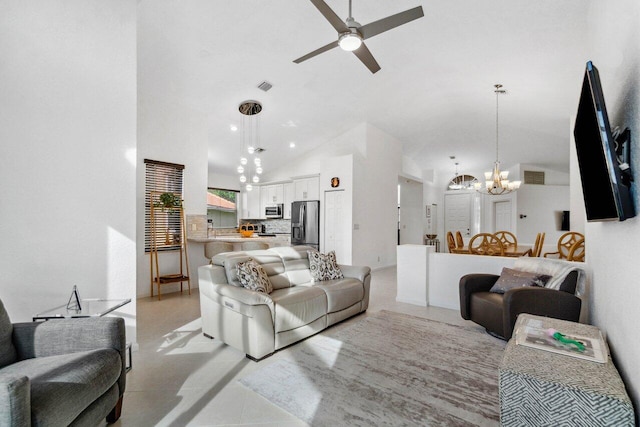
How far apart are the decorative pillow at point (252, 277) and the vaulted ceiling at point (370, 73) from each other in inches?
112

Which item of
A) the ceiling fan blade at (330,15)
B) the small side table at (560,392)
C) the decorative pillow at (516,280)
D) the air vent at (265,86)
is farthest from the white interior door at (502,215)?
the small side table at (560,392)

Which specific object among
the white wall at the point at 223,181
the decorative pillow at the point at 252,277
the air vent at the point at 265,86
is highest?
the air vent at the point at 265,86

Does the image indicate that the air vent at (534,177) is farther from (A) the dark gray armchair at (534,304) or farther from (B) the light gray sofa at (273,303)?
(B) the light gray sofa at (273,303)

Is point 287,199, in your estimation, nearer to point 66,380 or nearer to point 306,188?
point 306,188

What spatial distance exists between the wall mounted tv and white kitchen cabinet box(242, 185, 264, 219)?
750 cm

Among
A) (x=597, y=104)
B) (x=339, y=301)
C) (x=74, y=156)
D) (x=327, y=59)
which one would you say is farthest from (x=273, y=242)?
(x=597, y=104)

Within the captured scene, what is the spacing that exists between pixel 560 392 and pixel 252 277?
2445 mm

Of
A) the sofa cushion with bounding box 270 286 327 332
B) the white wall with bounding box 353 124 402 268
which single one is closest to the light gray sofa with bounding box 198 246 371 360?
the sofa cushion with bounding box 270 286 327 332

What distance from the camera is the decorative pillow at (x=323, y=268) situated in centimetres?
379

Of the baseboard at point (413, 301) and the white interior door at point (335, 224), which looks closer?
the baseboard at point (413, 301)

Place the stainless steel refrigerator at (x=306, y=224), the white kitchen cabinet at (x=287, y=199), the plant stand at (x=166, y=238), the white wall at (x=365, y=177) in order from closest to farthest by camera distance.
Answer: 1. the plant stand at (x=166, y=238)
2. the white wall at (x=365, y=177)
3. the stainless steel refrigerator at (x=306, y=224)
4. the white kitchen cabinet at (x=287, y=199)

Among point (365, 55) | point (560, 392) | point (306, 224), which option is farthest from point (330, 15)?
point (306, 224)

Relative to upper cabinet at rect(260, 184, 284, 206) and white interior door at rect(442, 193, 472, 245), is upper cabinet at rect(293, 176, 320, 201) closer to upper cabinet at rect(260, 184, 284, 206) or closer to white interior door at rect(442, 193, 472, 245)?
upper cabinet at rect(260, 184, 284, 206)

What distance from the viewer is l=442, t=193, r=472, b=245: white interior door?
33.0 feet
